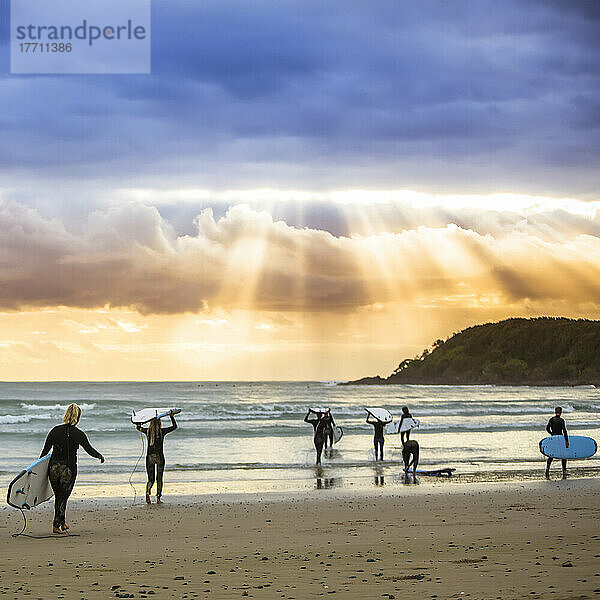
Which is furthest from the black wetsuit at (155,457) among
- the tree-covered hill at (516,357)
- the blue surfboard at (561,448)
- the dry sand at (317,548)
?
the tree-covered hill at (516,357)

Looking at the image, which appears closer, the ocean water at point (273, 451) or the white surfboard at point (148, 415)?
the white surfboard at point (148, 415)

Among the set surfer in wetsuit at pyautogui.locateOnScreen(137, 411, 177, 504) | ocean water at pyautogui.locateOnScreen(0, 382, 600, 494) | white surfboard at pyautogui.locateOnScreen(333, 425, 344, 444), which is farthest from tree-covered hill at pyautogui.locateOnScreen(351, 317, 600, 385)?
surfer in wetsuit at pyautogui.locateOnScreen(137, 411, 177, 504)

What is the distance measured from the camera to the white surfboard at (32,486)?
35.8 feet

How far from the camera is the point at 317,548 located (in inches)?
399

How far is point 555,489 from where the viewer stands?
17.1 metres

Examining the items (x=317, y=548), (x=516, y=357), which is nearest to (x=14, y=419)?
(x=317, y=548)

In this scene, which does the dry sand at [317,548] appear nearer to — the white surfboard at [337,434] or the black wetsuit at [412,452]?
the black wetsuit at [412,452]

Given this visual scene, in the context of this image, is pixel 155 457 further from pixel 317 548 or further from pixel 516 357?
pixel 516 357

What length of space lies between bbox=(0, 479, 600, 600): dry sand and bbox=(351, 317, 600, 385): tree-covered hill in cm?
14476

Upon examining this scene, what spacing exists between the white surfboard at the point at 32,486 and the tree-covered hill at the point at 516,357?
149136 mm

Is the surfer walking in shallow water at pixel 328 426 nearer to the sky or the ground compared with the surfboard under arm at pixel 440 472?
nearer to the sky

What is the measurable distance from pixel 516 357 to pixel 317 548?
16873 cm

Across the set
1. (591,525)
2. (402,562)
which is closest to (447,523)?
(591,525)

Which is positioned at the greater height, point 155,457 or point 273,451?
point 155,457
